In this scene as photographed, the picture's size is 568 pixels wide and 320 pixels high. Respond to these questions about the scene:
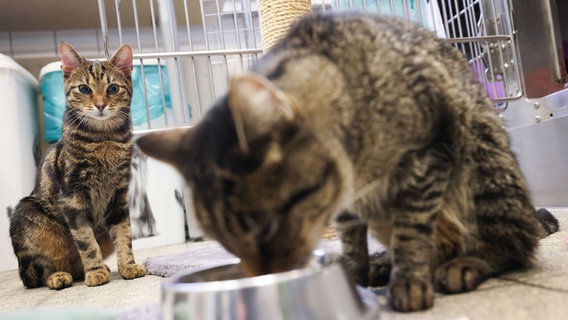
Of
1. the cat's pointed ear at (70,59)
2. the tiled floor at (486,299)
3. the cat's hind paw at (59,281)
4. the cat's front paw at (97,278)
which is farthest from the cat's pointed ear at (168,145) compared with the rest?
the cat's pointed ear at (70,59)

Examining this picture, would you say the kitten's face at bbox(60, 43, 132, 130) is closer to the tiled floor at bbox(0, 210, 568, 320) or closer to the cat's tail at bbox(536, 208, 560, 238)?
the tiled floor at bbox(0, 210, 568, 320)

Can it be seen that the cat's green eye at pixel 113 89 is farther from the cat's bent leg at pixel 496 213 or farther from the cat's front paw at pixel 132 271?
the cat's bent leg at pixel 496 213

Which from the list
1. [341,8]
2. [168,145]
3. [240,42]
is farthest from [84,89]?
[168,145]

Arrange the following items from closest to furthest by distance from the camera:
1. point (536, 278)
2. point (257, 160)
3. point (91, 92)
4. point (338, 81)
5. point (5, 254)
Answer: point (257, 160) → point (338, 81) → point (536, 278) → point (91, 92) → point (5, 254)

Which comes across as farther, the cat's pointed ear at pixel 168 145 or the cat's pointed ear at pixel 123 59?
the cat's pointed ear at pixel 123 59

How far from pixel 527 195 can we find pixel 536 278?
192 mm

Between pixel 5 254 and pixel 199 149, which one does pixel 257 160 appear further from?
pixel 5 254

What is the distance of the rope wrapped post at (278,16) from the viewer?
2068 millimetres

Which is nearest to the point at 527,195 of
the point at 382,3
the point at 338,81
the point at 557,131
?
the point at 338,81

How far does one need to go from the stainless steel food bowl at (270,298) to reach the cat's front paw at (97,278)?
3.73ft

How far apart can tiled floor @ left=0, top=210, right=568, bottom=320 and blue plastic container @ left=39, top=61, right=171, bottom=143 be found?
1.74m

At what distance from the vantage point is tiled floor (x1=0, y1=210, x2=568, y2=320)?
0.82 m

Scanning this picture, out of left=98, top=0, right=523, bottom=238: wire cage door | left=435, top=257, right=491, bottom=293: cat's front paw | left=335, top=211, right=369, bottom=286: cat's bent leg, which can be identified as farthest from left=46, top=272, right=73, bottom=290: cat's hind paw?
left=435, top=257, right=491, bottom=293: cat's front paw

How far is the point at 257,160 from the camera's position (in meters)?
0.70
